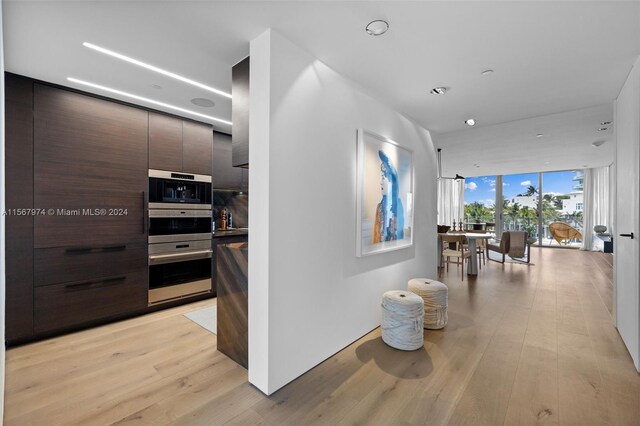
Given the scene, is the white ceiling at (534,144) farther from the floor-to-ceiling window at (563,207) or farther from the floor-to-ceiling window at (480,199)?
the floor-to-ceiling window at (480,199)

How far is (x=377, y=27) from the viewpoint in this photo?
1.89m

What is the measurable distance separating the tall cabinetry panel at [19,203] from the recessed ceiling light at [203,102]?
1.39 meters

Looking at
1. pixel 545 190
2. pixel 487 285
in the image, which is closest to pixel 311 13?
pixel 487 285

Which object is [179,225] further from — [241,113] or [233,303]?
[241,113]

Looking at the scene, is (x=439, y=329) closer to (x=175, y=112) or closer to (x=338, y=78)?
(x=338, y=78)

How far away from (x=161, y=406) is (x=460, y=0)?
122 inches

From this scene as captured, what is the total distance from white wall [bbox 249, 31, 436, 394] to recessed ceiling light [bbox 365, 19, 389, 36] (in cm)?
52

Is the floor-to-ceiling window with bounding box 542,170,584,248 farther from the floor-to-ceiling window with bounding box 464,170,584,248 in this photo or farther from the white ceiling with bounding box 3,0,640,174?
the white ceiling with bounding box 3,0,640,174

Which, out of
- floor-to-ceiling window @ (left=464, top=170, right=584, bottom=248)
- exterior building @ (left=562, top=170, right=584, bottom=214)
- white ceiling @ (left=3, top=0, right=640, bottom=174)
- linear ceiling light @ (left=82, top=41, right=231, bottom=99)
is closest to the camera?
white ceiling @ (left=3, top=0, right=640, bottom=174)

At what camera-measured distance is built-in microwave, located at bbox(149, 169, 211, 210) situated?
133 inches

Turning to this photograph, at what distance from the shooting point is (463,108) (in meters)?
3.39

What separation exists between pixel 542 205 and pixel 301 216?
11.1 m

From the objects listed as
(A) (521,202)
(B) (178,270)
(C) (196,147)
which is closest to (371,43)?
(C) (196,147)

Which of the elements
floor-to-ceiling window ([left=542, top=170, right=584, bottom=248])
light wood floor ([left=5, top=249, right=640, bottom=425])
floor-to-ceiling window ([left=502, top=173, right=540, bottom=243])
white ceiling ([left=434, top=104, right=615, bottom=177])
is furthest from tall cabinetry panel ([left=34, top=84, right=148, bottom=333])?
floor-to-ceiling window ([left=542, top=170, right=584, bottom=248])
